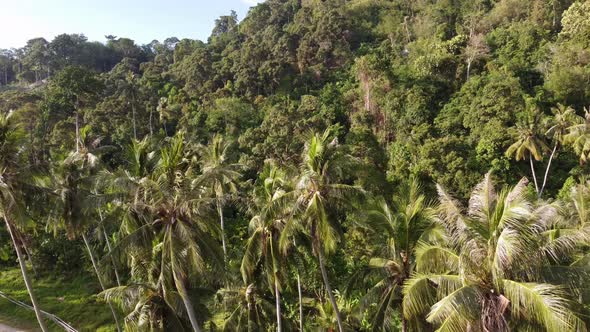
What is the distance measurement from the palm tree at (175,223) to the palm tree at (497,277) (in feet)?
17.1

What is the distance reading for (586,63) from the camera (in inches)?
1342

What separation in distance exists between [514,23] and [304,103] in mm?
23798

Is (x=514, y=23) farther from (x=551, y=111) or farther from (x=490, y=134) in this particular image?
(x=490, y=134)

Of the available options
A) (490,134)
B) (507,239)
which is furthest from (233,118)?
(507,239)

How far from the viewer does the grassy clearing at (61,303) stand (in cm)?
2534

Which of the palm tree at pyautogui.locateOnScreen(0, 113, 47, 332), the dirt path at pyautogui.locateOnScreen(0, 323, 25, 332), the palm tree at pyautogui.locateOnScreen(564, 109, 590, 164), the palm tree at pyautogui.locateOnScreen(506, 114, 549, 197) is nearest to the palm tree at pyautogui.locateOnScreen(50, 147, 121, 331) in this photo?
the palm tree at pyautogui.locateOnScreen(0, 113, 47, 332)

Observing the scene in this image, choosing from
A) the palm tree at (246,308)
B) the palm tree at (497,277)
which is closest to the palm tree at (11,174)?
the palm tree at (246,308)

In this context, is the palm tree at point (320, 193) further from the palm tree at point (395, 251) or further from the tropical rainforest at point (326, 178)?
the palm tree at point (395, 251)

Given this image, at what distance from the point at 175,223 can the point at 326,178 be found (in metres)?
4.38

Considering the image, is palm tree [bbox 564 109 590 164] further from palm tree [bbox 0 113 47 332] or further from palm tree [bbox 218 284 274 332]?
palm tree [bbox 0 113 47 332]

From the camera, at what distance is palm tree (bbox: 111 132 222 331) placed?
10211 millimetres

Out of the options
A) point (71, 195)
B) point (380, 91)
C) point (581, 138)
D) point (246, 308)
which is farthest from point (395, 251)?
point (380, 91)

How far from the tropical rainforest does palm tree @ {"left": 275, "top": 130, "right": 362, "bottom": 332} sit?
0.06 meters

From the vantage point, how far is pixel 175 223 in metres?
10.5
